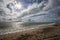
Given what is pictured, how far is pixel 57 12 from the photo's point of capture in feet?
24.3

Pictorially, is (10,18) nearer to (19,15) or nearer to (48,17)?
(19,15)

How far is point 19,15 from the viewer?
714 centimetres

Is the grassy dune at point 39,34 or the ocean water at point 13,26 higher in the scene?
the ocean water at point 13,26

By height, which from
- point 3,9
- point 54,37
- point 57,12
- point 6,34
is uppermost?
point 3,9

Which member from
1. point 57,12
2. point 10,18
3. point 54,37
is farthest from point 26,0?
point 54,37

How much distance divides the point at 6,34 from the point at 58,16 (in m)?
2.59

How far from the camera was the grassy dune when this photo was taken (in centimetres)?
691

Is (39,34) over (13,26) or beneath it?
beneath

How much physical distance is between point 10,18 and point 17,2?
803mm

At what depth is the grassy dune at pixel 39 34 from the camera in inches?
272

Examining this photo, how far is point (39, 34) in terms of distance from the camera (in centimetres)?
705

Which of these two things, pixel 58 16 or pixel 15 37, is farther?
pixel 58 16

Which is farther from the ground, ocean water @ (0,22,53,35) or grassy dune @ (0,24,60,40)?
ocean water @ (0,22,53,35)

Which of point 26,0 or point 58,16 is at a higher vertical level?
point 26,0
